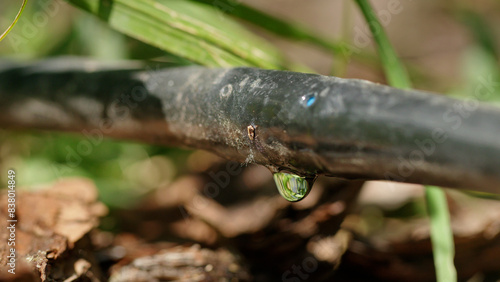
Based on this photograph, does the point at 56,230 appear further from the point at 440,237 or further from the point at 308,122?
the point at 440,237

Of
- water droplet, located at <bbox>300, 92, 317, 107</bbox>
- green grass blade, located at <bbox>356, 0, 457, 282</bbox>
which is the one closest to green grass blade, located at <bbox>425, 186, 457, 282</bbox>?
green grass blade, located at <bbox>356, 0, 457, 282</bbox>

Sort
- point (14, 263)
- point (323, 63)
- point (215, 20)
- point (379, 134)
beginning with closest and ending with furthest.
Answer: point (379, 134)
point (14, 263)
point (215, 20)
point (323, 63)

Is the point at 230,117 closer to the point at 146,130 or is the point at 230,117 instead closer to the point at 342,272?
the point at 146,130

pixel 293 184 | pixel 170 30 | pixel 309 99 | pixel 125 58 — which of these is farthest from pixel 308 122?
pixel 125 58

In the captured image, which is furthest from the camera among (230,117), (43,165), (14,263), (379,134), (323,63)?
(323,63)

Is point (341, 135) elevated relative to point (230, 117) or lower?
lower

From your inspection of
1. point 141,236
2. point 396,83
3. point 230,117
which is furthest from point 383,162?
point 141,236

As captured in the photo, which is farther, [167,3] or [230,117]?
[167,3]

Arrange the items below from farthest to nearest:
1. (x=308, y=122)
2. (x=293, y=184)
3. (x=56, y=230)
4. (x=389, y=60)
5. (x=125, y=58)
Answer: (x=125, y=58) < (x=389, y=60) < (x=56, y=230) < (x=293, y=184) < (x=308, y=122)
